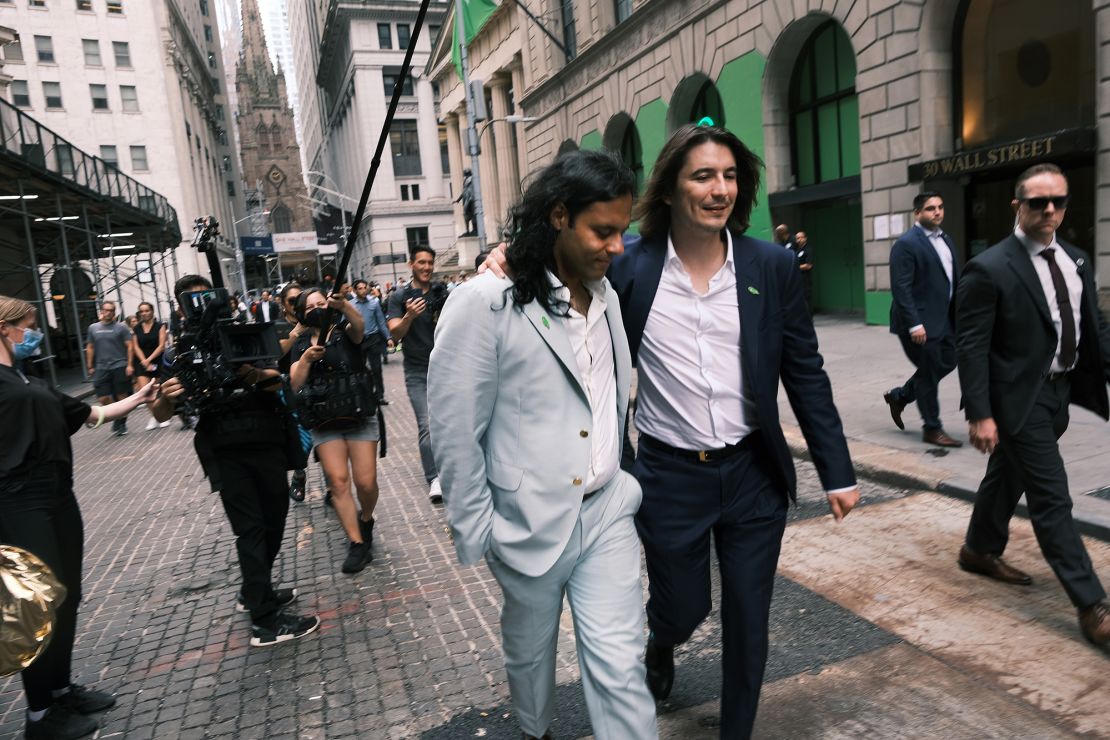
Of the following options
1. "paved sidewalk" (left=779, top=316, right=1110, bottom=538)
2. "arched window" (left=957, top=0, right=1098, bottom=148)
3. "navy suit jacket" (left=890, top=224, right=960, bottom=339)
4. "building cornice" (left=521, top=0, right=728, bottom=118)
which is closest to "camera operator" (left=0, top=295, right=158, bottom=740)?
"paved sidewalk" (left=779, top=316, right=1110, bottom=538)

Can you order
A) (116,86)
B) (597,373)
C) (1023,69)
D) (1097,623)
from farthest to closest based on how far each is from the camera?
(116,86) → (1023,69) → (1097,623) → (597,373)

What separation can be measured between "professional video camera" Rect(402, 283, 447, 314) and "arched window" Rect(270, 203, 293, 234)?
119538 millimetres

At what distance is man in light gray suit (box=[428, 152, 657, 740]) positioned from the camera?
2236 millimetres

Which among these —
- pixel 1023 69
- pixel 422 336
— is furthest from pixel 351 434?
pixel 1023 69

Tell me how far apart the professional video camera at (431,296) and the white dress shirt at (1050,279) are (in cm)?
417

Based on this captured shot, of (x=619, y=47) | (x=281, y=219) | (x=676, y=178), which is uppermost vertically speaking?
(x=281, y=219)

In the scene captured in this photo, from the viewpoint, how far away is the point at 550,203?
2.28 metres

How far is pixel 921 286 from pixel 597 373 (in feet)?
16.4

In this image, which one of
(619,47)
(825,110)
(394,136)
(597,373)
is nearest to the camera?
(597,373)

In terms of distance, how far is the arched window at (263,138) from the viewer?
125 metres

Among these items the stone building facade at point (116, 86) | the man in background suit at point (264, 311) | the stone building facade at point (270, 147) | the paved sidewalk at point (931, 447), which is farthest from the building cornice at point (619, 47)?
the stone building facade at point (270, 147)

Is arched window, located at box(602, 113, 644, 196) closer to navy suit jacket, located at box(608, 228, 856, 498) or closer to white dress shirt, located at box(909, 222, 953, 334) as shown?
white dress shirt, located at box(909, 222, 953, 334)

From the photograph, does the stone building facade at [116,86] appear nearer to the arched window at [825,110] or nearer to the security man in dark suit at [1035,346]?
the arched window at [825,110]

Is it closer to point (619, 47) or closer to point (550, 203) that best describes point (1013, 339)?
point (550, 203)
